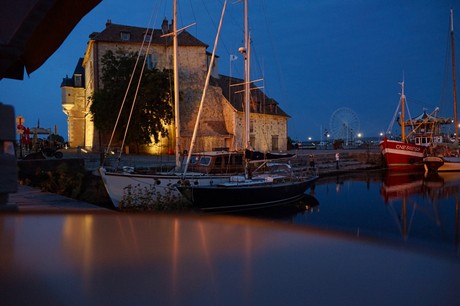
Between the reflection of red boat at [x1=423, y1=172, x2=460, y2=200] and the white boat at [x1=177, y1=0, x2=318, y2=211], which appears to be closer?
the white boat at [x1=177, y1=0, x2=318, y2=211]

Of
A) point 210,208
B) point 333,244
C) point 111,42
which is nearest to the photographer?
point 333,244

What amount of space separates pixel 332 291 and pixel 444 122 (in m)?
49.8

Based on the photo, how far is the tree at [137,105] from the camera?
3309cm

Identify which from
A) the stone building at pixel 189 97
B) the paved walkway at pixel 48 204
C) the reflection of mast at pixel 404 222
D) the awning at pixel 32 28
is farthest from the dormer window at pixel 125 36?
the awning at pixel 32 28

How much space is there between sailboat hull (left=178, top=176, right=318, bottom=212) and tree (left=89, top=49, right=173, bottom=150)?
1799 centimetres

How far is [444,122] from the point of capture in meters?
46.0

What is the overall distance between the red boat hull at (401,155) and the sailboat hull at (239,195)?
89.5 feet

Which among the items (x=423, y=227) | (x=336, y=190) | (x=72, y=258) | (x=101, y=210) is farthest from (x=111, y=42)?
(x=72, y=258)

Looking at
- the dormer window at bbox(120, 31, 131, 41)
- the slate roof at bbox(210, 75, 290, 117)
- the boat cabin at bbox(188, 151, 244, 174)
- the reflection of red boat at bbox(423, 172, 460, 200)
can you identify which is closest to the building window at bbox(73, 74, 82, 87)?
the dormer window at bbox(120, 31, 131, 41)

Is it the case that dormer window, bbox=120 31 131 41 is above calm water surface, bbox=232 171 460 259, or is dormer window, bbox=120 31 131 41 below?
above

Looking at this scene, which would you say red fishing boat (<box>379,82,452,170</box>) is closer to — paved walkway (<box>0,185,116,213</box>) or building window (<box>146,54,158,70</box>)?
building window (<box>146,54,158,70</box>)

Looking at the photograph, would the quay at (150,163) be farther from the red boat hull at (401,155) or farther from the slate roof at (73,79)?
the slate roof at (73,79)

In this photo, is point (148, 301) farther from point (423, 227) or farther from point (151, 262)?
point (423, 227)

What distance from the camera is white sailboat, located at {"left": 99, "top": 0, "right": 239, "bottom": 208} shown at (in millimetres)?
14423
